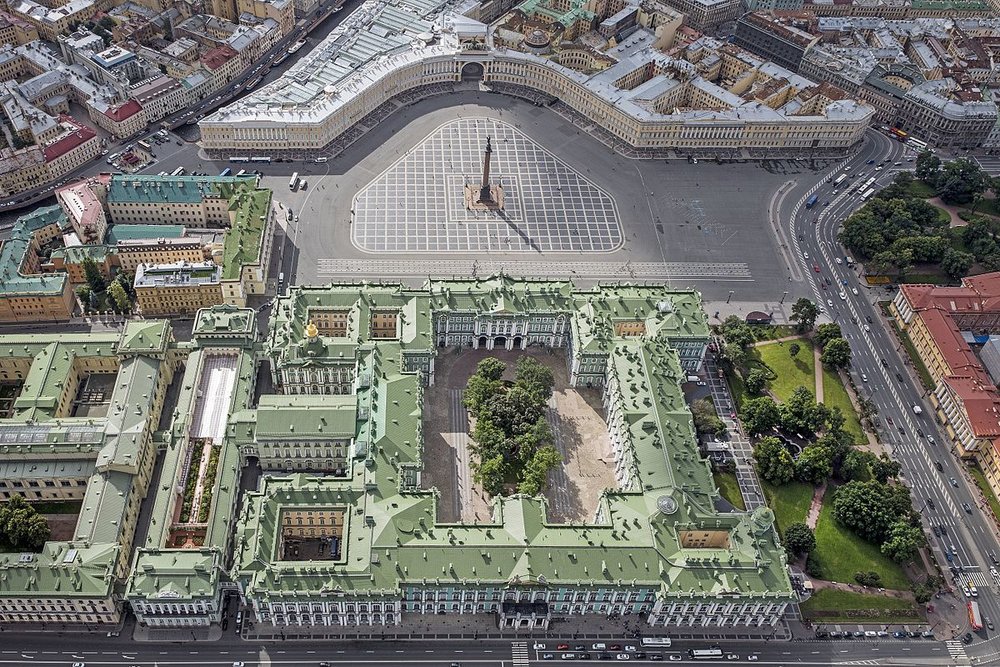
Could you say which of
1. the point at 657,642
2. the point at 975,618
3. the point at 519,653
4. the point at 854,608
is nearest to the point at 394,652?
the point at 519,653

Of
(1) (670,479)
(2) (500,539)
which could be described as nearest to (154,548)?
(2) (500,539)

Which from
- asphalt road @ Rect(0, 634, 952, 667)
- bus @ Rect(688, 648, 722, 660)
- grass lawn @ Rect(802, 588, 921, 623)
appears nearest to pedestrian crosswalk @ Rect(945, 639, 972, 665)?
asphalt road @ Rect(0, 634, 952, 667)

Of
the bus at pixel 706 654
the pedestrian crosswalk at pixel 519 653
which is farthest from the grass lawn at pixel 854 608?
the pedestrian crosswalk at pixel 519 653

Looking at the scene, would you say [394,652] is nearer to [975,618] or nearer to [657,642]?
[657,642]

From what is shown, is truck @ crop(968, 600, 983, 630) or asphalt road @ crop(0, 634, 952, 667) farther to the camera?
truck @ crop(968, 600, 983, 630)

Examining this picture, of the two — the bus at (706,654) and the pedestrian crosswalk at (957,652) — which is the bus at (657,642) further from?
the pedestrian crosswalk at (957,652)

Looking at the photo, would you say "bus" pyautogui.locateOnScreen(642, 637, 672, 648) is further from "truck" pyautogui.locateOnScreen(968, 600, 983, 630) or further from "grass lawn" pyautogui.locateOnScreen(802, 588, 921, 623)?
"truck" pyautogui.locateOnScreen(968, 600, 983, 630)

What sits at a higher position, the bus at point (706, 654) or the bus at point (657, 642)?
the bus at point (657, 642)
